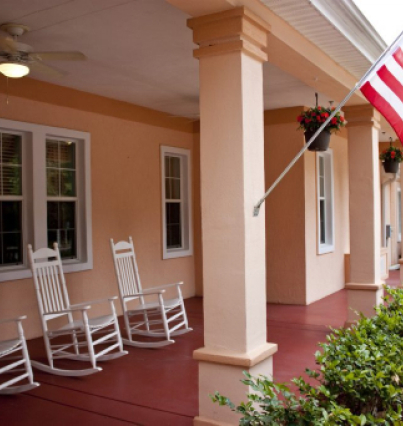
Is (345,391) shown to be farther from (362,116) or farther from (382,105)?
(362,116)

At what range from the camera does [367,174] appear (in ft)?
17.5

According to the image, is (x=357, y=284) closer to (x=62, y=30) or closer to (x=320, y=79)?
(x=320, y=79)

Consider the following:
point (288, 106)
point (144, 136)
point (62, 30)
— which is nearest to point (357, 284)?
point (288, 106)

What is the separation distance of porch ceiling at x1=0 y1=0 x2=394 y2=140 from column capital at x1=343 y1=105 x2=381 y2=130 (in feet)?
Answer: 2.30

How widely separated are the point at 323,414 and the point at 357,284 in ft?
12.2

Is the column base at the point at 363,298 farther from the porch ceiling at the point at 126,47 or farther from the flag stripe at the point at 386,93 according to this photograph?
the flag stripe at the point at 386,93

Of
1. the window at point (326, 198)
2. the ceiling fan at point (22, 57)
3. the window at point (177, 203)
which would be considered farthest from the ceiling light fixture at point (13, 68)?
the window at point (326, 198)

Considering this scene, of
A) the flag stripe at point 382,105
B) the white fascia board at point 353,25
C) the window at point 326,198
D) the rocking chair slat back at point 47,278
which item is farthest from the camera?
the window at point 326,198

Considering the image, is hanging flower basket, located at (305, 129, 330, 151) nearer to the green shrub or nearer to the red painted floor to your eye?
the red painted floor

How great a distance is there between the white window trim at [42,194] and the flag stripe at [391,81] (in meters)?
3.61

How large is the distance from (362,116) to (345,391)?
3.73 meters

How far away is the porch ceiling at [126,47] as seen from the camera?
3605 millimetres

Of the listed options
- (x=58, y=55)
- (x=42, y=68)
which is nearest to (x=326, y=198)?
(x=42, y=68)

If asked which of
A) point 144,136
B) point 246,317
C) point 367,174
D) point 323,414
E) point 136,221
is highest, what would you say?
point 144,136
